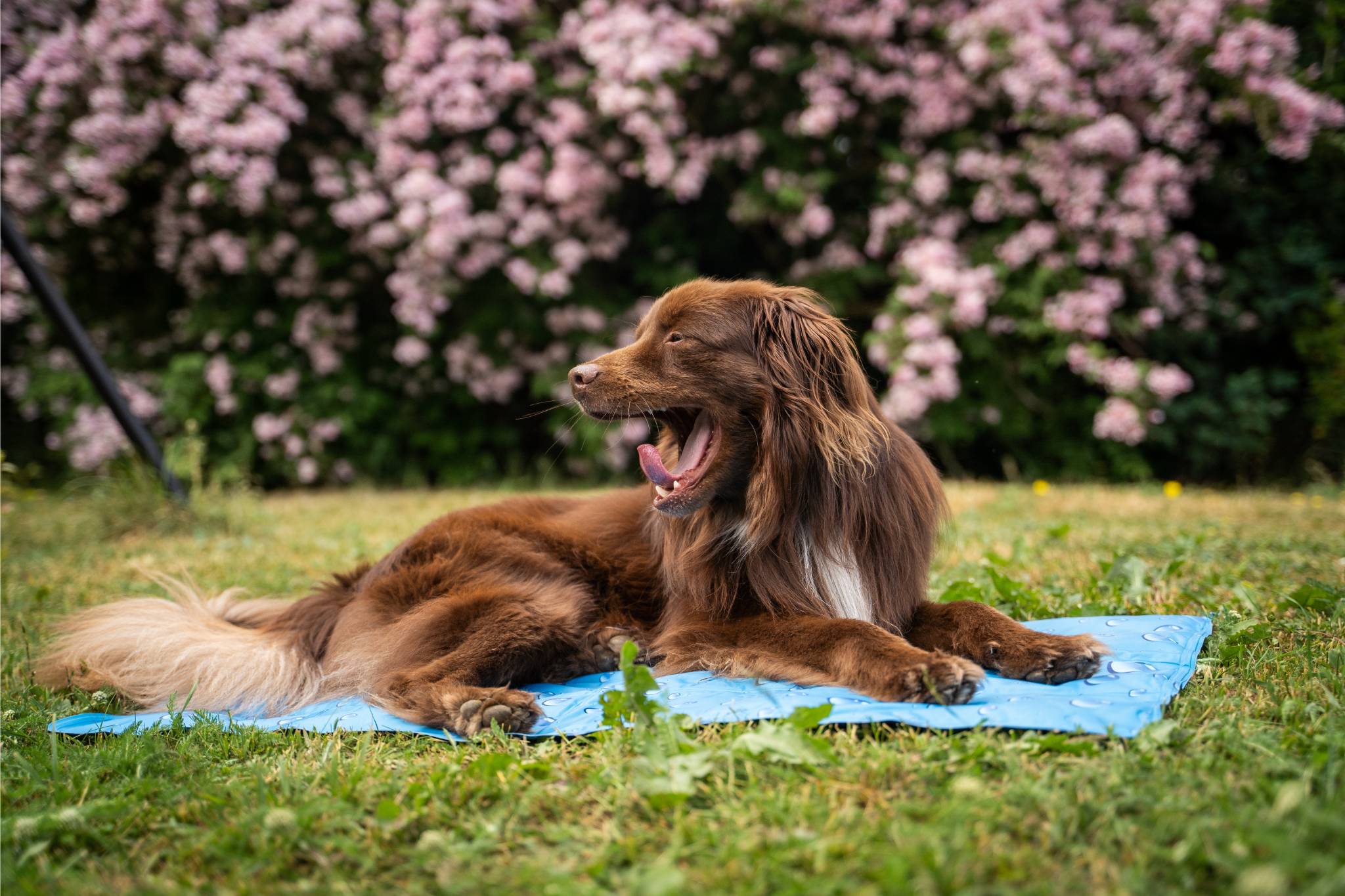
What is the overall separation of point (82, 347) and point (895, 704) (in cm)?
522

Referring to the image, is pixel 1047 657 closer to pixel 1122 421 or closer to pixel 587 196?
pixel 1122 421

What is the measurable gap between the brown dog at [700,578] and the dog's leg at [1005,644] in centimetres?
1

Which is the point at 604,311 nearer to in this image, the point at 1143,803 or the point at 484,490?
the point at 484,490

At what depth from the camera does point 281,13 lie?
6941mm

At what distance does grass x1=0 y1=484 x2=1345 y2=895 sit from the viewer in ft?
4.89

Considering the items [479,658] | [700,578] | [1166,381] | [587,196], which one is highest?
[587,196]

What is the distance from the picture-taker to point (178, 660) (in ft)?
9.27

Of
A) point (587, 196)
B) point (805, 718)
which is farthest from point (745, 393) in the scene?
point (587, 196)

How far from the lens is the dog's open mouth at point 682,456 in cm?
274

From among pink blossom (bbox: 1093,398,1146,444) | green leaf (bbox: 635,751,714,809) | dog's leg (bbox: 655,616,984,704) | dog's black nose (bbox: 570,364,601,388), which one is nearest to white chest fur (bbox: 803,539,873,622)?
dog's leg (bbox: 655,616,984,704)

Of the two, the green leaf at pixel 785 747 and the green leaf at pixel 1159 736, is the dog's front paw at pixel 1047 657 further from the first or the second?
the green leaf at pixel 785 747

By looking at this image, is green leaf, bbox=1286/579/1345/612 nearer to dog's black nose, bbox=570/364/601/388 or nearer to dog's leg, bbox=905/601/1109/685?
dog's leg, bbox=905/601/1109/685

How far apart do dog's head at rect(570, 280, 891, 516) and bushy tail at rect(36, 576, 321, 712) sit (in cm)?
126

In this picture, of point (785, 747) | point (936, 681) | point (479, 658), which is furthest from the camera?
point (479, 658)
